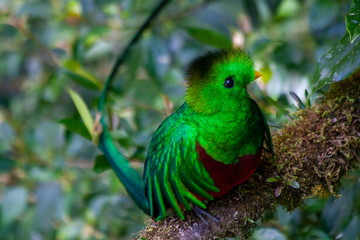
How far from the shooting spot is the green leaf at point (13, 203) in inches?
82.0

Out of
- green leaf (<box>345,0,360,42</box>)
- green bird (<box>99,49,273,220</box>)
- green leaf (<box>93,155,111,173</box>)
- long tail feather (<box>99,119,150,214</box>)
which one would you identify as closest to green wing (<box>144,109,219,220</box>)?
green bird (<box>99,49,273,220</box>)

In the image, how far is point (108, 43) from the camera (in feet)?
7.78

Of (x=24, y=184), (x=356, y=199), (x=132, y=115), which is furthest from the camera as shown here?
(x=24, y=184)

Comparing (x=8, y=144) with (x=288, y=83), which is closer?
(x=288, y=83)

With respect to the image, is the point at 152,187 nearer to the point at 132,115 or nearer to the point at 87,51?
the point at 132,115

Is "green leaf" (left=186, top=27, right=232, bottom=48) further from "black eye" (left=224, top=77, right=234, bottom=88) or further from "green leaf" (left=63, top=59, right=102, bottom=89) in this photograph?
"black eye" (left=224, top=77, right=234, bottom=88)

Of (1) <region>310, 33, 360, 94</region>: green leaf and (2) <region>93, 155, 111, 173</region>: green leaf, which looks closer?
(1) <region>310, 33, 360, 94</region>: green leaf

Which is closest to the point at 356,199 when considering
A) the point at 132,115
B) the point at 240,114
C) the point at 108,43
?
the point at 240,114

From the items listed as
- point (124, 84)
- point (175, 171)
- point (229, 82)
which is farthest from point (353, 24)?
point (124, 84)

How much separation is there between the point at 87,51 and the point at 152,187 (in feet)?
4.48

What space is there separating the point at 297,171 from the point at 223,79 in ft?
1.06

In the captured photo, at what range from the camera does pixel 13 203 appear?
6.94 ft

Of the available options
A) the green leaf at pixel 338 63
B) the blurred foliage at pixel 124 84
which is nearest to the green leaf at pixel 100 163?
the blurred foliage at pixel 124 84

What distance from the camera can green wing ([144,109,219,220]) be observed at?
108cm
